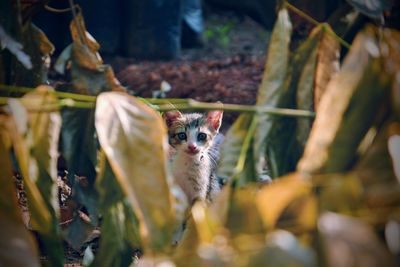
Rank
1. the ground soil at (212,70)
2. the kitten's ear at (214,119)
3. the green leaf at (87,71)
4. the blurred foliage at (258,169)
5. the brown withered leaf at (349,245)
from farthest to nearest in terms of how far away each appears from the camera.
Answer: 1. the ground soil at (212,70)
2. the kitten's ear at (214,119)
3. the green leaf at (87,71)
4. the blurred foliage at (258,169)
5. the brown withered leaf at (349,245)

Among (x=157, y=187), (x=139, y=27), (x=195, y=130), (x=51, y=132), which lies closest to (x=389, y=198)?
(x=157, y=187)

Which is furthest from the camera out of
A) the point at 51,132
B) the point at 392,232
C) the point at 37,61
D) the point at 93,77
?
the point at 37,61

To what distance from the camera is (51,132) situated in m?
1.49

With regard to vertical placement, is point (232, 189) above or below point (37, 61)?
above

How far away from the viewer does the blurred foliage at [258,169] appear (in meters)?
1.21

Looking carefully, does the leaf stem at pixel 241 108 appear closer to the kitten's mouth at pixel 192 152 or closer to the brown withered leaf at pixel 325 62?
the brown withered leaf at pixel 325 62

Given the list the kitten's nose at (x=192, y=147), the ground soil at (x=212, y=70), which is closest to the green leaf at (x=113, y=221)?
the kitten's nose at (x=192, y=147)

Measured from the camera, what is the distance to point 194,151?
14.3 ft

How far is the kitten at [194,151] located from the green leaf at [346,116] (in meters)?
2.94

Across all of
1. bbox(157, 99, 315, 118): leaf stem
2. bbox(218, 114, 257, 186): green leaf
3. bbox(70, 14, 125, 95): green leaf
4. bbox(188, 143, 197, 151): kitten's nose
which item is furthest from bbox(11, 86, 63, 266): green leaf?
bbox(188, 143, 197, 151): kitten's nose

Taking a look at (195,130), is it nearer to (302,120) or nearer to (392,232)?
(302,120)

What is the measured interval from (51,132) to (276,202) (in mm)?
505

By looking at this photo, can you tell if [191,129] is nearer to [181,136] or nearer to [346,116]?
[181,136]

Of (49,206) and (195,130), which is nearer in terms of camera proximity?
(49,206)
